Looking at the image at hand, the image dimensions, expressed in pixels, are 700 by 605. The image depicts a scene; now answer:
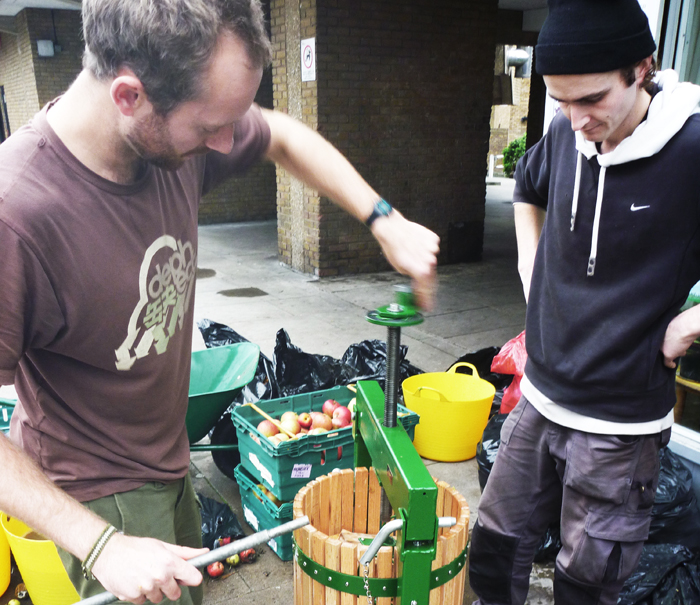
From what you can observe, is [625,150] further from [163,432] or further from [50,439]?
[50,439]

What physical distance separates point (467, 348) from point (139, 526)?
3863mm

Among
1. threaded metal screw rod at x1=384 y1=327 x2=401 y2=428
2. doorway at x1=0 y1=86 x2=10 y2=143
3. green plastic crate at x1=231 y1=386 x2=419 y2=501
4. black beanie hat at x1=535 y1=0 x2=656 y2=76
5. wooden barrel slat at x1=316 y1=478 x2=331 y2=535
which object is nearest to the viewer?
threaded metal screw rod at x1=384 y1=327 x2=401 y2=428

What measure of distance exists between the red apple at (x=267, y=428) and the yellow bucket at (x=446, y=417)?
869 millimetres

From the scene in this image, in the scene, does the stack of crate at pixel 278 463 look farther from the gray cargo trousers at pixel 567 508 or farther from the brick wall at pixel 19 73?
the brick wall at pixel 19 73

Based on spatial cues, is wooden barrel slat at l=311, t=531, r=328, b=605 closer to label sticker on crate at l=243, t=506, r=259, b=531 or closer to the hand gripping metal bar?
the hand gripping metal bar

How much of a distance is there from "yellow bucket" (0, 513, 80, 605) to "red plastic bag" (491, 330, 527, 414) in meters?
2.19

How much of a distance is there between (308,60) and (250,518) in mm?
5389

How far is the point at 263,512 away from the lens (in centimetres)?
270

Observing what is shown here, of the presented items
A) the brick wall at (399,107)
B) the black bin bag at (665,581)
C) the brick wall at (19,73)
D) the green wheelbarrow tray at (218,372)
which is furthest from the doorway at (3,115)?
the black bin bag at (665,581)

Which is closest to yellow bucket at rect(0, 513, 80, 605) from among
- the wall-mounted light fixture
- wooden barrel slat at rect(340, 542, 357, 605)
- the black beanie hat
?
wooden barrel slat at rect(340, 542, 357, 605)

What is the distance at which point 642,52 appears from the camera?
61.0 inches

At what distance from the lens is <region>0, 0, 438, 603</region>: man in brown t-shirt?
1116 mm

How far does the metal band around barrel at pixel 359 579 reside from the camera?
1588 millimetres

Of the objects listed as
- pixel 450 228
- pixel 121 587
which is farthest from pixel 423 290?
pixel 450 228
